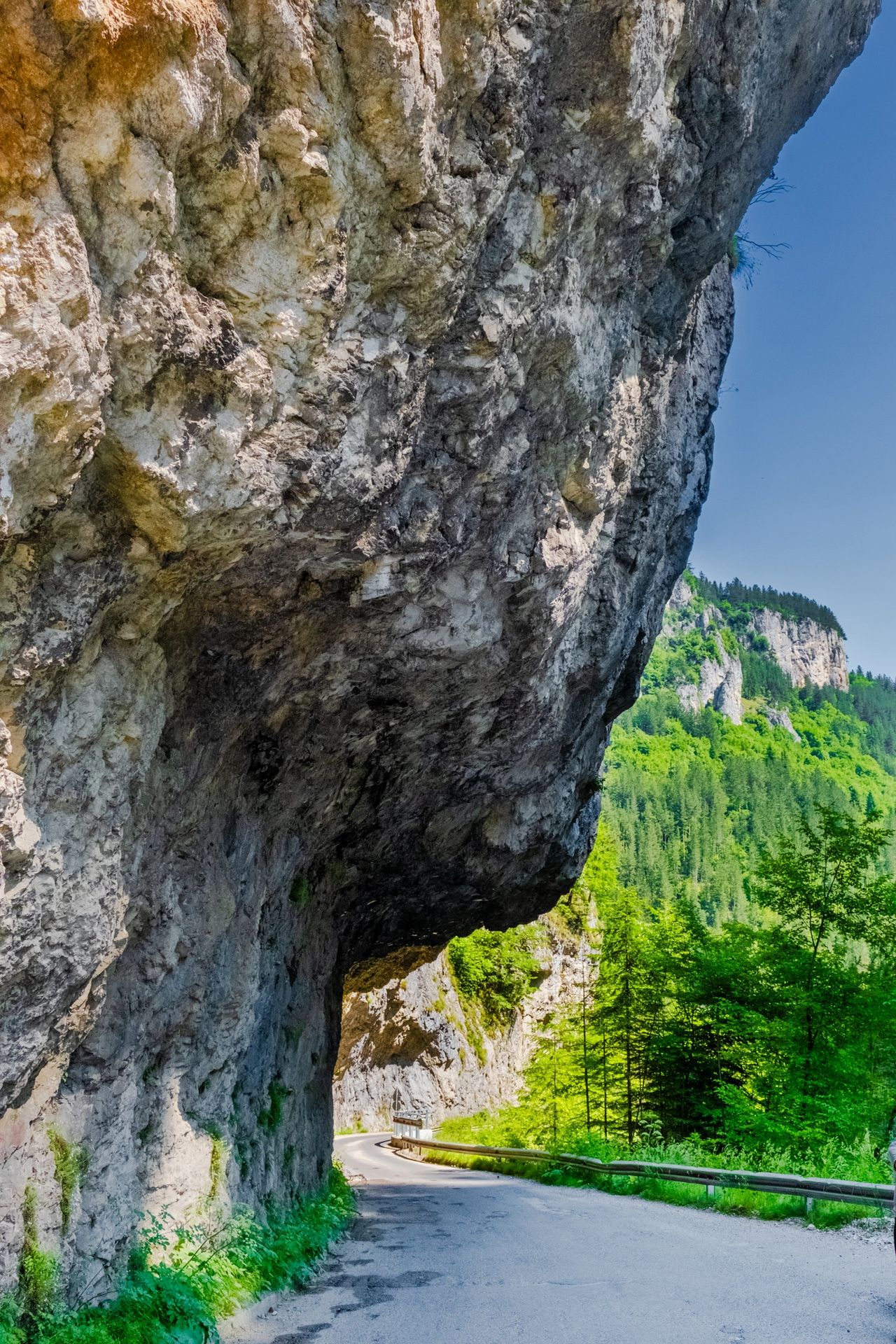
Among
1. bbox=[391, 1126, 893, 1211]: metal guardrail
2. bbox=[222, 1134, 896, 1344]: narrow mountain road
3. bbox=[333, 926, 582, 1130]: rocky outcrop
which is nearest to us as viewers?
bbox=[222, 1134, 896, 1344]: narrow mountain road

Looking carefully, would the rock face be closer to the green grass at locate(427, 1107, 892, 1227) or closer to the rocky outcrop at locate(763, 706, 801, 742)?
the green grass at locate(427, 1107, 892, 1227)

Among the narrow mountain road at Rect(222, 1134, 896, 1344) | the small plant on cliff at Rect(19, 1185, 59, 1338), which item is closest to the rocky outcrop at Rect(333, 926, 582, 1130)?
the narrow mountain road at Rect(222, 1134, 896, 1344)

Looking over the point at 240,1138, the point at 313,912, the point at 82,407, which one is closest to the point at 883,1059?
the point at 313,912

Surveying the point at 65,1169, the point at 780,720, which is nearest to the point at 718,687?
the point at 780,720

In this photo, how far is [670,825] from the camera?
123625 millimetres

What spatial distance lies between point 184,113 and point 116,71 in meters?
0.33

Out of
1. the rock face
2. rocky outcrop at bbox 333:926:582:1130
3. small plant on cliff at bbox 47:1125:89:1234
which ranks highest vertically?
the rock face

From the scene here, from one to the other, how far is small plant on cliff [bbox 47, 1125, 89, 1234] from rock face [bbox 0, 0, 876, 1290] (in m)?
0.12

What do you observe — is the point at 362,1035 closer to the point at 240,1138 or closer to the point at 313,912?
the point at 313,912

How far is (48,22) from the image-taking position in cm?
392

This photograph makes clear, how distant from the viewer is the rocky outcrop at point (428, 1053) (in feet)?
107

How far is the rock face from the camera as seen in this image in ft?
14.6

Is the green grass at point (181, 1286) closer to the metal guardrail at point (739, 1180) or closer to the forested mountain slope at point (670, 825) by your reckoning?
the metal guardrail at point (739, 1180)

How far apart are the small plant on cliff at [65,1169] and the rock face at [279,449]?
0.12 meters
